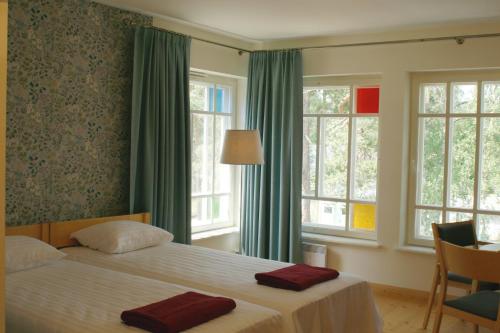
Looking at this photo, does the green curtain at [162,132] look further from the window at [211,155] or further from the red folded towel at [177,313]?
the red folded towel at [177,313]

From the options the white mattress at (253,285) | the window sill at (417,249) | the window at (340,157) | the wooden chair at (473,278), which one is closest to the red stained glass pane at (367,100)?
the window at (340,157)

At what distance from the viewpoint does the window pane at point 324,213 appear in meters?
5.50

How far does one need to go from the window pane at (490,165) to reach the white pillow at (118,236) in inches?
113

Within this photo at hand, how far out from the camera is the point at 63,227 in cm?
394

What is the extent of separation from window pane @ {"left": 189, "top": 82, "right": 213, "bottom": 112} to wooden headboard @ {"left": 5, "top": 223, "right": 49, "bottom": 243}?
1.98 meters

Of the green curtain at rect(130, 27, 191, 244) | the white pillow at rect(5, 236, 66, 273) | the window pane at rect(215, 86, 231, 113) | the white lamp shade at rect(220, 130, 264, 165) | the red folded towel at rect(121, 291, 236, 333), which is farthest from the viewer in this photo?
the window pane at rect(215, 86, 231, 113)

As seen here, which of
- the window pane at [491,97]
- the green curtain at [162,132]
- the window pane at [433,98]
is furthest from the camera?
the window pane at [433,98]

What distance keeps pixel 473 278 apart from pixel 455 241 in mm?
1081

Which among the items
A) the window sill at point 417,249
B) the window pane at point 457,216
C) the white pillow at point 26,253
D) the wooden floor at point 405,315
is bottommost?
the wooden floor at point 405,315

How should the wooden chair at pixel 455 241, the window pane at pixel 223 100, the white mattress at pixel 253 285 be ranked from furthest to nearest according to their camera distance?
Result: the window pane at pixel 223 100
the wooden chair at pixel 455 241
the white mattress at pixel 253 285

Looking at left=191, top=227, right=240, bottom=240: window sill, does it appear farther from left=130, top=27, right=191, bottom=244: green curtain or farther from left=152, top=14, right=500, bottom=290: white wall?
left=130, top=27, right=191, bottom=244: green curtain

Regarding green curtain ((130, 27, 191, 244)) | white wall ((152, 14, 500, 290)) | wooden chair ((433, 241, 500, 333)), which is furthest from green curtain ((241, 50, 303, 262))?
wooden chair ((433, 241, 500, 333))

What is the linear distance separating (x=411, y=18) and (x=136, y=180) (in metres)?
2.65

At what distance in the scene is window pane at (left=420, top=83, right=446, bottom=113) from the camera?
4961 mm
